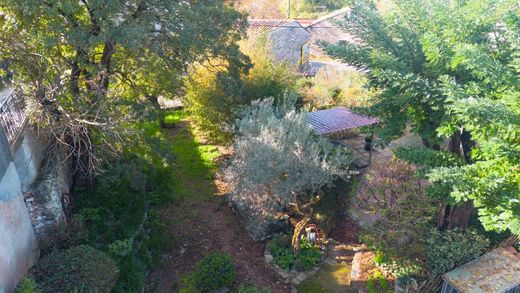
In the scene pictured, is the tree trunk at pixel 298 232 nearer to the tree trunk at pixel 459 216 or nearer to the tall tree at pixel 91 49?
the tree trunk at pixel 459 216

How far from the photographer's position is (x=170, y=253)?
1043 cm

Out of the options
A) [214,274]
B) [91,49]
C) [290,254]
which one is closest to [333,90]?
[290,254]

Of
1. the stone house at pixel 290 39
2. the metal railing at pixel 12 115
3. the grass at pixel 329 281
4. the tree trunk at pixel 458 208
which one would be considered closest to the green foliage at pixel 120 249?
the metal railing at pixel 12 115

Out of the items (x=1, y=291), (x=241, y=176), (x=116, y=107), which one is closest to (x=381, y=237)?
(x=241, y=176)

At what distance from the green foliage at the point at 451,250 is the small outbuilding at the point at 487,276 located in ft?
0.53

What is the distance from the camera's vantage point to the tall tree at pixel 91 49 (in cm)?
834

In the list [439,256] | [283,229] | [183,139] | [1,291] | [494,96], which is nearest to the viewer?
[1,291]

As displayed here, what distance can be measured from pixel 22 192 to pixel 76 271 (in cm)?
215

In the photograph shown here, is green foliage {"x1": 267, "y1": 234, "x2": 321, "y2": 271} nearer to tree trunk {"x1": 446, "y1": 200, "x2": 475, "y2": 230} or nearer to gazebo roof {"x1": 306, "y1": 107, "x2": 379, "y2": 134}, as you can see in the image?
tree trunk {"x1": 446, "y1": 200, "x2": 475, "y2": 230}

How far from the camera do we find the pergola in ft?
45.3

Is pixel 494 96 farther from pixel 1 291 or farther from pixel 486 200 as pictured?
pixel 1 291

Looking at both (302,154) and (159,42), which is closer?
(302,154)

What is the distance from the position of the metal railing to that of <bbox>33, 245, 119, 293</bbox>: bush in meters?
2.49

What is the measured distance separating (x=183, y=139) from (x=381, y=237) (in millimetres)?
10419
